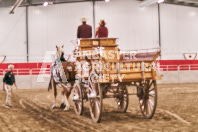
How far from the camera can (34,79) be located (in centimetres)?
2111

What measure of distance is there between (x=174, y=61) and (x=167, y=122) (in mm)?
19299

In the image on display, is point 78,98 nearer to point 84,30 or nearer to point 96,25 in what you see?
point 84,30

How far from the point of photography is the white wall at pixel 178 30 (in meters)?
27.5

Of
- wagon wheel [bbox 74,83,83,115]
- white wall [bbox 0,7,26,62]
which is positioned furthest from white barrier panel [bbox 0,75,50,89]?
wagon wheel [bbox 74,83,83,115]

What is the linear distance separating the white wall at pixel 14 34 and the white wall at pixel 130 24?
6.50 metres

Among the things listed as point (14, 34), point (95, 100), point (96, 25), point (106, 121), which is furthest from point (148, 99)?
point (14, 34)

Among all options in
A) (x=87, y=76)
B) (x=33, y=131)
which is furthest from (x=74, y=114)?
(x=33, y=131)

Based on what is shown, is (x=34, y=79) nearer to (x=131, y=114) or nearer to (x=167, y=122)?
(x=131, y=114)

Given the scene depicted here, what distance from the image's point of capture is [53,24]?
26.4 metres

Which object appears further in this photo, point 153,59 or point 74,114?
point 74,114

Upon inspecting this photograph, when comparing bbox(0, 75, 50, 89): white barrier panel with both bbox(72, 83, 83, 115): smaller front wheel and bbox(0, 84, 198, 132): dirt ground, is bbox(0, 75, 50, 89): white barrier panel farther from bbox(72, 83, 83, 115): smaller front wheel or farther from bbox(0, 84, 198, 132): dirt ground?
Answer: bbox(72, 83, 83, 115): smaller front wheel

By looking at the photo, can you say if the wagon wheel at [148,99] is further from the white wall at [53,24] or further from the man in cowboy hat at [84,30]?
the white wall at [53,24]

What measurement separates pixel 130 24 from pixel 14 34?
32.1 ft

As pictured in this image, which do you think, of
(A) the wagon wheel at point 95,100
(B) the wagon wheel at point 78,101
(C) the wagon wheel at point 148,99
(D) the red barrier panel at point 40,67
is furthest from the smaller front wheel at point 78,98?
(D) the red barrier panel at point 40,67
